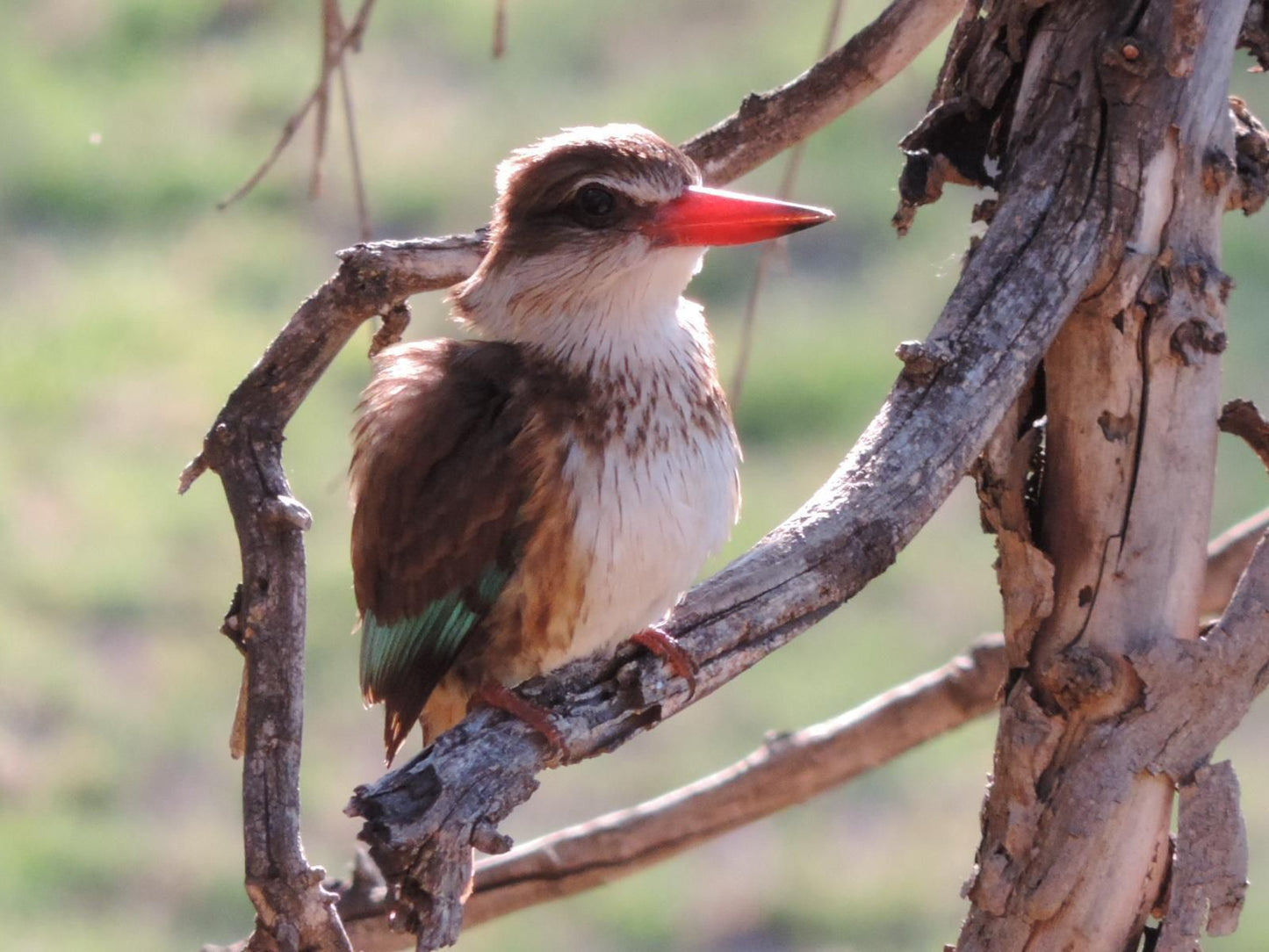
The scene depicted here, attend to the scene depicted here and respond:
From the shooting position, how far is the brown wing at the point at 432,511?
2332 millimetres

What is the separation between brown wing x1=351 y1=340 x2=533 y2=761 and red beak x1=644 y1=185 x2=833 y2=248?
10.5 inches

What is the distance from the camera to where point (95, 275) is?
20.7 feet

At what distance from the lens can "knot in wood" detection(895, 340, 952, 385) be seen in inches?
78.0

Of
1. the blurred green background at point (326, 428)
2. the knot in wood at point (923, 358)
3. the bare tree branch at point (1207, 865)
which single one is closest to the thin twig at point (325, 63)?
the knot in wood at point (923, 358)

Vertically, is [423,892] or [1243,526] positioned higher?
[1243,526]

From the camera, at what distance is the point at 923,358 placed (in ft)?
6.51

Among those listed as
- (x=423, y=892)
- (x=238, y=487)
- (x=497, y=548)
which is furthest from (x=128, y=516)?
(x=423, y=892)

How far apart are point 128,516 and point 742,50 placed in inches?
111

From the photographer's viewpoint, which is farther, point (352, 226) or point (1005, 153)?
point (352, 226)

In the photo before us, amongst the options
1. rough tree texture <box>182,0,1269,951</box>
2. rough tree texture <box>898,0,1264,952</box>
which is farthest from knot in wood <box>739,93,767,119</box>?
rough tree texture <box>898,0,1264,952</box>

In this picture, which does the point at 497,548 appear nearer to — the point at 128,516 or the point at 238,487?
the point at 238,487

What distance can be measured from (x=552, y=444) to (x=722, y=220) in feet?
1.17

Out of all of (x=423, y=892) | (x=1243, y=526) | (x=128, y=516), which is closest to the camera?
(x=423, y=892)

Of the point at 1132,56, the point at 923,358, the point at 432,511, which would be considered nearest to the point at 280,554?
the point at 432,511
